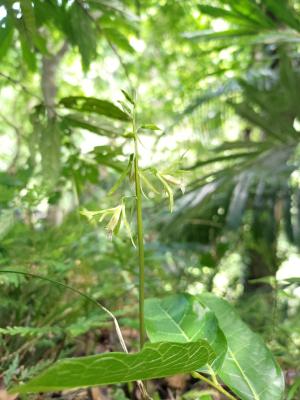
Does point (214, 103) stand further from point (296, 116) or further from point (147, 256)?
point (147, 256)

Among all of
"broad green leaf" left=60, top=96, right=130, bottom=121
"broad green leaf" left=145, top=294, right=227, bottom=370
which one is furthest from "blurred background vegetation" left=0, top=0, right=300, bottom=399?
"broad green leaf" left=145, top=294, right=227, bottom=370

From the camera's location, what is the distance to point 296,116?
5.22ft

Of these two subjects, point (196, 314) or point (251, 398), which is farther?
point (196, 314)

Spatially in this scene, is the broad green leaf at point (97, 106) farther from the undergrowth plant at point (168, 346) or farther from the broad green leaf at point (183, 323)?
the broad green leaf at point (183, 323)

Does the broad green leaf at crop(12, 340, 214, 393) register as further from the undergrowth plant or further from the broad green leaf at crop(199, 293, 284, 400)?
the broad green leaf at crop(199, 293, 284, 400)

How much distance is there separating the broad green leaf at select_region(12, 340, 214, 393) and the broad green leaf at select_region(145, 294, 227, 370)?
13 centimetres

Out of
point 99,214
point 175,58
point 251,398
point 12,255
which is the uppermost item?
point 175,58

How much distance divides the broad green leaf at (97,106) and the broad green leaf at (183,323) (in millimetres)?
343

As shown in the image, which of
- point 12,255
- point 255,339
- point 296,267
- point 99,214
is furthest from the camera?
point 296,267

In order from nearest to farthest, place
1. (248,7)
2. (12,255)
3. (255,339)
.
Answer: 1. (255,339)
2. (12,255)
3. (248,7)

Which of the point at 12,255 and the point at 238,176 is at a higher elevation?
the point at 238,176

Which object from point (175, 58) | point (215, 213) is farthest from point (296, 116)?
point (175, 58)

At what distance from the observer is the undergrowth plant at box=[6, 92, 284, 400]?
1.33ft

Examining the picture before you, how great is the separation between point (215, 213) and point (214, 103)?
506 millimetres
